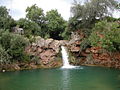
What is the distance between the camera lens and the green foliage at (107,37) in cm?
3189

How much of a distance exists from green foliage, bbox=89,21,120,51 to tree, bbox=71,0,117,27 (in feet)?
13.5

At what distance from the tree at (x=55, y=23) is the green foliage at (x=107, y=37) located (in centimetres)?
1265

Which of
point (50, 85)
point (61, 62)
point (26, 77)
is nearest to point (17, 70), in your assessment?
point (26, 77)

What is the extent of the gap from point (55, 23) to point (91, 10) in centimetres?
1010

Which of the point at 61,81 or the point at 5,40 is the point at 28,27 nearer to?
the point at 5,40

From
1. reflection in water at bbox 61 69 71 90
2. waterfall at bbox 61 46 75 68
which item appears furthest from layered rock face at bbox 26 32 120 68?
reflection in water at bbox 61 69 71 90

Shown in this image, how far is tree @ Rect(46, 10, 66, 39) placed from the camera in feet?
155

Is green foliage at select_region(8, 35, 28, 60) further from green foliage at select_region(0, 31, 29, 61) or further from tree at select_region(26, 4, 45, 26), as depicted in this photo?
tree at select_region(26, 4, 45, 26)

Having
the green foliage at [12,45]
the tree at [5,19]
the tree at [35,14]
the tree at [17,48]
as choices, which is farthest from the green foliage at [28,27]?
the green foliage at [12,45]

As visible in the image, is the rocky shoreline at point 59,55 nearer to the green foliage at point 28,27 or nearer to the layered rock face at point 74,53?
the layered rock face at point 74,53

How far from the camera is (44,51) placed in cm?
3681

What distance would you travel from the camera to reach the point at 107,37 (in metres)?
32.2

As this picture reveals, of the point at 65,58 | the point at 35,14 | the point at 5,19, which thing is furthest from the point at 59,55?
the point at 35,14

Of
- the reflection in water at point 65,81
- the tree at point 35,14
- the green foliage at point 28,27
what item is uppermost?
the tree at point 35,14
